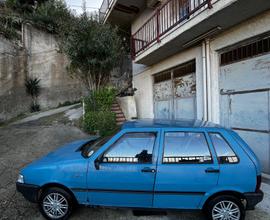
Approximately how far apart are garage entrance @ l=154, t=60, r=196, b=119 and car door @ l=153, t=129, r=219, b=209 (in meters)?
4.29

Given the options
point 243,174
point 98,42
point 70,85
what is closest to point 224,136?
point 243,174

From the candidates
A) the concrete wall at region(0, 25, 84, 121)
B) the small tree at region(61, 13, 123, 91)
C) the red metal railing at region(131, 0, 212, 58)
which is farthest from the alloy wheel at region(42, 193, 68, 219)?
the concrete wall at region(0, 25, 84, 121)

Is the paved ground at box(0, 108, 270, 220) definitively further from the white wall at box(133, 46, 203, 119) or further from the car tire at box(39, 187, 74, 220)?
the white wall at box(133, 46, 203, 119)

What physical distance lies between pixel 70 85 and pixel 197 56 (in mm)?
10774

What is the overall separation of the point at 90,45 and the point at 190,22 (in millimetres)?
5359

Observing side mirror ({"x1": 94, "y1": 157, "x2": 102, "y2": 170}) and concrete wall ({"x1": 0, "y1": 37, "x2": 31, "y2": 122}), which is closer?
side mirror ({"x1": 94, "y1": 157, "x2": 102, "y2": 170})

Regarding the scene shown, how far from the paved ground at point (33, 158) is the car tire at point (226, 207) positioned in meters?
0.34

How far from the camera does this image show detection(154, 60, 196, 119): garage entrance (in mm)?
7191

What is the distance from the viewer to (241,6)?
4344 millimetres

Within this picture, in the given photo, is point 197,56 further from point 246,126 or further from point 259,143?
point 259,143

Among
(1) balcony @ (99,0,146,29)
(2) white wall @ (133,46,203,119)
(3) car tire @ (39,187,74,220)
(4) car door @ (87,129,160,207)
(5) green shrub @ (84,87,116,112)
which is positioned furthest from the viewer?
Result: (1) balcony @ (99,0,146,29)

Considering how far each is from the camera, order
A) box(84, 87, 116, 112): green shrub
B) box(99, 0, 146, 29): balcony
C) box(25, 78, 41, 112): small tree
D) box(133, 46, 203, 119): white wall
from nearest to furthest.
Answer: box(133, 46, 203, 119): white wall, box(84, 87, 116, 112): green shrub, box(99, 0, 146, 29): balcony, box(25, 78, 41, 112): small tree

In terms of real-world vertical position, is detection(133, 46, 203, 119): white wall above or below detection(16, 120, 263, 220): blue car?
above

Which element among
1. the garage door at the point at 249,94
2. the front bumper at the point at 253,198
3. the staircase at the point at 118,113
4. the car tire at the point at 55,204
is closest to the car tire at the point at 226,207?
the front bumper at the point at 253,198
